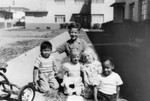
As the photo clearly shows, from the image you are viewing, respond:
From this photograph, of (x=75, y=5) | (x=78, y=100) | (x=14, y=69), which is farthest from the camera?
(x=75, y=5)

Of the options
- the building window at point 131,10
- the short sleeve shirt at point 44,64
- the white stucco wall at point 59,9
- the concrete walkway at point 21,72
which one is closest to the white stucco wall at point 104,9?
the white stucco wall at point 59,9

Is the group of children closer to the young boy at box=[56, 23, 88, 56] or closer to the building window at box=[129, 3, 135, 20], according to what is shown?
the young boy at box=[56, 23, 88, 56]

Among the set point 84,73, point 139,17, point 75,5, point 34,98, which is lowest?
point 34,98

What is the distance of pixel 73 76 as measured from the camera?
15.2 feet

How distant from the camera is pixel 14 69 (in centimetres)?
731

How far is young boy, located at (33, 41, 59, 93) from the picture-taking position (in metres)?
4.89

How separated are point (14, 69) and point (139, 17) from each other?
550 inches

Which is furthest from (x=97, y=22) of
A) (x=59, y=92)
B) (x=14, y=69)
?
(x=59, y=92)

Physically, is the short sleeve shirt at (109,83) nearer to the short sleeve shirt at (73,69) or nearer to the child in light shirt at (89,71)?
the child in light shirt at (89,71)

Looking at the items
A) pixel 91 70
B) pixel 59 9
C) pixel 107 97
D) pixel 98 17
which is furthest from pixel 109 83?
pixel 59 9

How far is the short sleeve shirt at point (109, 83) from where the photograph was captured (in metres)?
4.07

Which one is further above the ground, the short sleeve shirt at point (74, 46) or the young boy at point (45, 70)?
the short sleeve shirt at point (74, 46)

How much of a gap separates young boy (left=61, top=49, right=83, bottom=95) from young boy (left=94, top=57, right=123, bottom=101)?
0.49m

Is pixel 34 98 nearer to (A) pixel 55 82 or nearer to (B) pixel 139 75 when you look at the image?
(A) pixel 55 82
